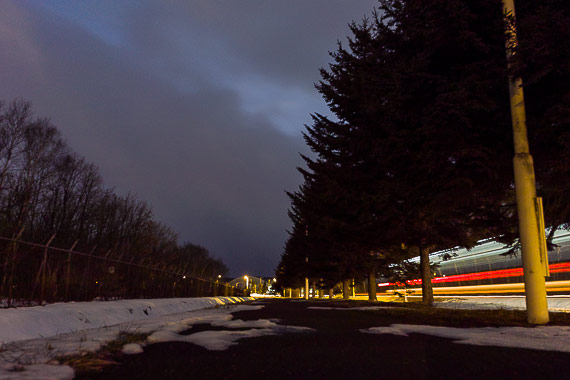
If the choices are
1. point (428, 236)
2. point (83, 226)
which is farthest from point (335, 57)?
point (83, 226)

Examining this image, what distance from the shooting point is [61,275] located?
9.68 meters

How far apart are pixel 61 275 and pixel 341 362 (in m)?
8.97

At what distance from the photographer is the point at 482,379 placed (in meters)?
2.62

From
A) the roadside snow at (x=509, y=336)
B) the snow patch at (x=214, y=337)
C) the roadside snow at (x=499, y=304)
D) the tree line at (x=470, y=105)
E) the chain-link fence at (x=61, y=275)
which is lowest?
the roadside snow at (x=499, y=304)

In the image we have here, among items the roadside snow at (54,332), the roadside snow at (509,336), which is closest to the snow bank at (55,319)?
the roadside snow at (54,332)

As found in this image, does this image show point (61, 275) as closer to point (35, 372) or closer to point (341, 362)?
point (35, 372)

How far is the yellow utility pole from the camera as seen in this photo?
598 centimetres

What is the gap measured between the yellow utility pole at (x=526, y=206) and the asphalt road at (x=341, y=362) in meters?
2.80

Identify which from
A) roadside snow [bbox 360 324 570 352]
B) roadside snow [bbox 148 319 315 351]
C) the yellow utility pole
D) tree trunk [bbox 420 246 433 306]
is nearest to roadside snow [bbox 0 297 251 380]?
roadside snow [bbox 148 319 315 351]

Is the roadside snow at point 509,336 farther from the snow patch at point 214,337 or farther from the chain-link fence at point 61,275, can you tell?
the chain-link fence at point 61,275

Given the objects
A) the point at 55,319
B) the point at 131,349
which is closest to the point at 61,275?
the point at 55,319

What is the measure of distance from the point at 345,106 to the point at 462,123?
1060cm

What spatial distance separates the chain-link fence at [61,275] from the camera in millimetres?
8259

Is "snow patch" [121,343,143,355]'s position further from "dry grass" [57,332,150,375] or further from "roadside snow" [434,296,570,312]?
"roadside snow" [434,296,570,312]
